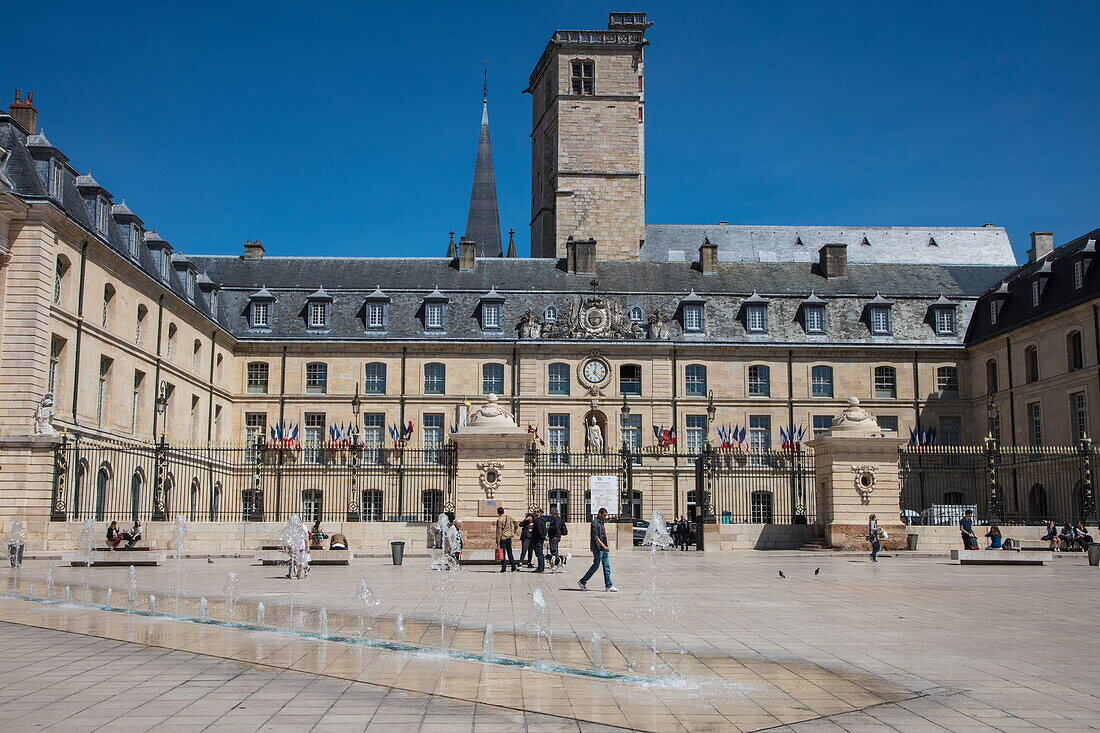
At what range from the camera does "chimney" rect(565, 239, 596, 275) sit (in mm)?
51188

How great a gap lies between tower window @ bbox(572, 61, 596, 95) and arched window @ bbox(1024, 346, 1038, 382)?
28.1 meters

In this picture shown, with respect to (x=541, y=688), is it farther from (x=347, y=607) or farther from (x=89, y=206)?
(x=89, y=206)

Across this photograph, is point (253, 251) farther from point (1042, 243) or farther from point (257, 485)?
point (1042, 243)

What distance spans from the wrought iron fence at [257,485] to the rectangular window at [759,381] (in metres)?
14.3

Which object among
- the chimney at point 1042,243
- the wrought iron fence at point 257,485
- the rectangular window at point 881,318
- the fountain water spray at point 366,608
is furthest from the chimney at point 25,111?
the chimney at point 1042,243

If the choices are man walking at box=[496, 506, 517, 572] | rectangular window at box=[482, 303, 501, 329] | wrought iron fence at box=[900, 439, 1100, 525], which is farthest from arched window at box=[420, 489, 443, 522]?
man walking at box=[496, 506, 517, 572]

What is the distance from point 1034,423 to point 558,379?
19.7m

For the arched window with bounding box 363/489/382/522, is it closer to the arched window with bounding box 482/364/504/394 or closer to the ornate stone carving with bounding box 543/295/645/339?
the arched window with bounding box 482/364/504/394

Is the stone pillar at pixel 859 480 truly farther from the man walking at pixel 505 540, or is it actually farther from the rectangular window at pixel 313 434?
the rectangular window at pixel 313 434

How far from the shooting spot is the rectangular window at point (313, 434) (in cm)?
4525

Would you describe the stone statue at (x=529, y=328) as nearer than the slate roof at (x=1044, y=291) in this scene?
No

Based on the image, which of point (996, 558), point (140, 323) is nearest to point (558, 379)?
point (140, 323)

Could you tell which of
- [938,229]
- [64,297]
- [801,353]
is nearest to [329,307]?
[64,297]

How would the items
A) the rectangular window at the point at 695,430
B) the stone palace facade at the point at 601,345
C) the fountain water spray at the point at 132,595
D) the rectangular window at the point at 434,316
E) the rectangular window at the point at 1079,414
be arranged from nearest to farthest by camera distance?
1. the fountain water spray at the point at 132,595
2. the rectangular window at the point at 1079,414
3. the stone palace facade at the point at 601,345
4. the rectangular window at the point at 695,430
5. the rectangular window at the point at 434,316
